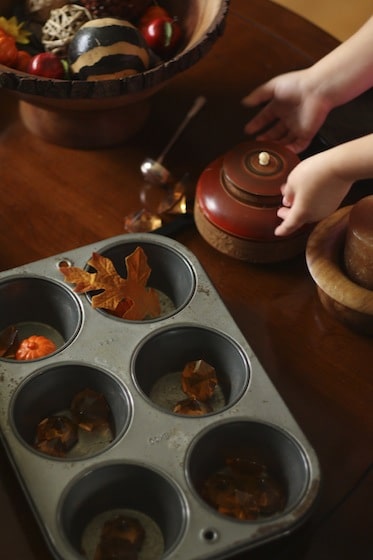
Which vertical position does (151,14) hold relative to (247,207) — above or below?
above

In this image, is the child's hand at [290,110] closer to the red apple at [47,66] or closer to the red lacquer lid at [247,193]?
the red lacquer lid at [247,193]

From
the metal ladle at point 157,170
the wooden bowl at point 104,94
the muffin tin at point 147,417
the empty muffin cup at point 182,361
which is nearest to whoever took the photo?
the muffin tin at point 147,417

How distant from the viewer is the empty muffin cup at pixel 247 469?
2.27 feet

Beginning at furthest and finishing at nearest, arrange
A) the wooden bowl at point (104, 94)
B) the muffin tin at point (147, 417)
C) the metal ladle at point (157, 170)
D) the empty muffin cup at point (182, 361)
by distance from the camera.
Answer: the metal ladle at point (157, 170)
the wooden bowl at point (104, 94)
the empty muffin cup at point (182, 361)
the muffin tin at point (147, 417)

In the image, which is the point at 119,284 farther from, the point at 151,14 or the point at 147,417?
the point at 151,14

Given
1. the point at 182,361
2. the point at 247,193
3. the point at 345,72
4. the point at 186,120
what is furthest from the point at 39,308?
the point at 345,72

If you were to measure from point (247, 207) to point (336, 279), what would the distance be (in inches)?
5.3

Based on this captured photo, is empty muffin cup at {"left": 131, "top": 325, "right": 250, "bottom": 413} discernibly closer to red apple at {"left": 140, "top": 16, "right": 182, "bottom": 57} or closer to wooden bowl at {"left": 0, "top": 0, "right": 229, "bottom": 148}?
wooden bowl at {"left": 0, "top": 0, "right": 229, "bottom": 148}

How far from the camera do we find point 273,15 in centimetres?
123

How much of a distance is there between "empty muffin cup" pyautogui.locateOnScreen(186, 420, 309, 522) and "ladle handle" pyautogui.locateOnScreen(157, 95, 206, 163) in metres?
0.42

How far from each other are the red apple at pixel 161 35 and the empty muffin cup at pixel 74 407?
46 cm

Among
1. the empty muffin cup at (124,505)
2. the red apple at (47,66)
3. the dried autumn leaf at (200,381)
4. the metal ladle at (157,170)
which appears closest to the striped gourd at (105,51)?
the red apple at (47,66)

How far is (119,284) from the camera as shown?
82 cm

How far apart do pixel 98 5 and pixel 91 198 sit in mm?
240
